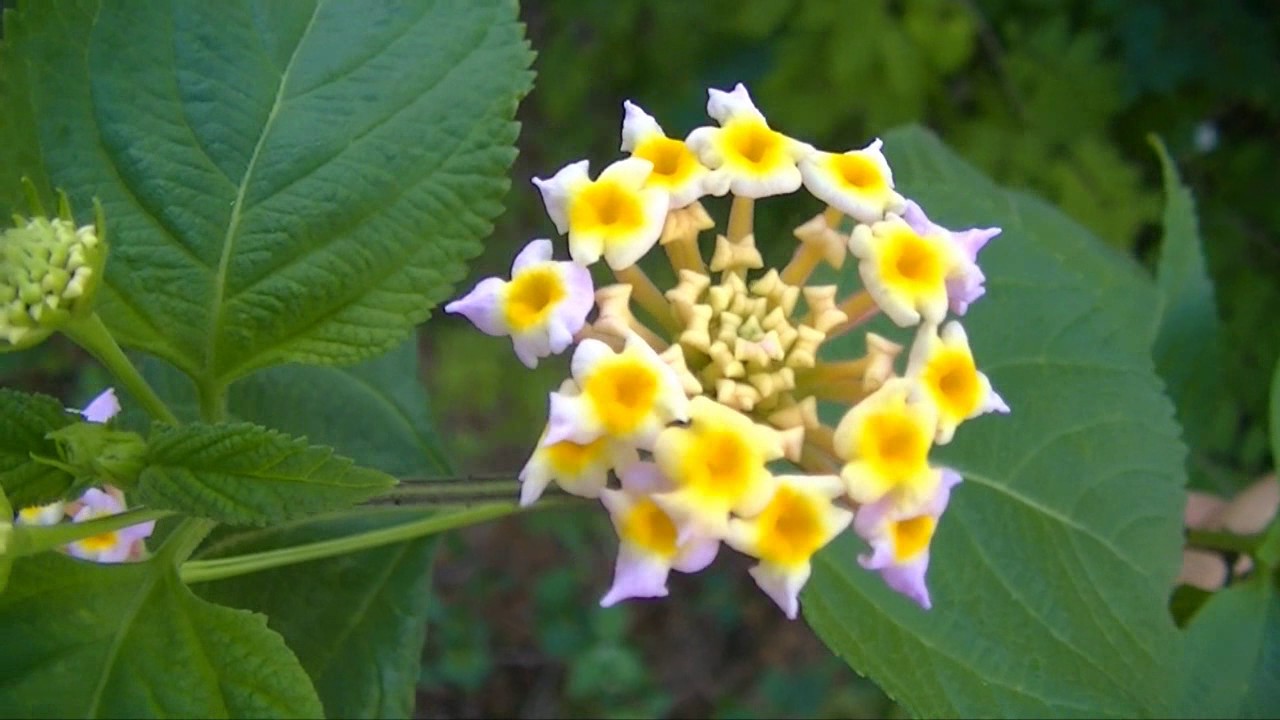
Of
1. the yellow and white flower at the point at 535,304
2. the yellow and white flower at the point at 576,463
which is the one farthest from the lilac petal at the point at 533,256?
the yellow and white flower at the point at 576,463

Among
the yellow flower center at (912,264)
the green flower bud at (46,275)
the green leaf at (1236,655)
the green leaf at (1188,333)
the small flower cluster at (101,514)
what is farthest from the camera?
the green leaf at (1188,333)

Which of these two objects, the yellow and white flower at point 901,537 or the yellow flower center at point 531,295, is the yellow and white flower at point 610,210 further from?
the yellow and white flower at point 901,537

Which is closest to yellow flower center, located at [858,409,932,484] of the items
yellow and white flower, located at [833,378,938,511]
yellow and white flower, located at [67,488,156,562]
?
yellow and white flower, located at [833,378,938,511]

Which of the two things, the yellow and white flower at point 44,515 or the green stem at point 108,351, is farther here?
the yellow and white flower at point 44,515

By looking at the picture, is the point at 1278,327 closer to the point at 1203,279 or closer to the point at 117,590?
the point at 1203,279

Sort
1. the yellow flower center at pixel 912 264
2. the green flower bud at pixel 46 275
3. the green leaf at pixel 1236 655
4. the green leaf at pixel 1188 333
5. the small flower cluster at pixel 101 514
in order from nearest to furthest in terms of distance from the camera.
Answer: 1. the green flower bud at pixel 46 275
2. the yellow flower center at pixel 912 264
3. the small flower cluster at pixel 101 514
4. the green leaf at pixel 1236 655
5. the green leaf at pixel 1188 333
